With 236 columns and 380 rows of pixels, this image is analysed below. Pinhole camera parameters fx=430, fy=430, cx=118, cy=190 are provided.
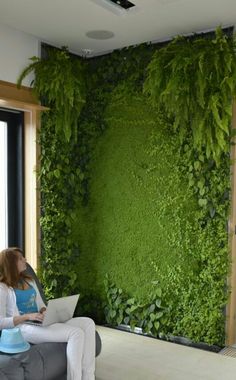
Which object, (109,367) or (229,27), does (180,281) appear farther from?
(229,27)

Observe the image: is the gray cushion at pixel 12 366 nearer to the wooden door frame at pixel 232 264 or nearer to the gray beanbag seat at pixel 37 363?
the gray beanbag seat at pixel 37 363

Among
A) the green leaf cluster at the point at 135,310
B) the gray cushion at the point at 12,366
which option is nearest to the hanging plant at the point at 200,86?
the green leaf cluster at the point at 135,310

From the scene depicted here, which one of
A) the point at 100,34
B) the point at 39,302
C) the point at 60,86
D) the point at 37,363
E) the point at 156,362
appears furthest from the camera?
the point at 60,86

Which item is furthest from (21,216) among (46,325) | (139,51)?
(139,51)

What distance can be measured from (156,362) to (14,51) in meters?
2.66

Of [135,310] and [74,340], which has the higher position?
[74,340]

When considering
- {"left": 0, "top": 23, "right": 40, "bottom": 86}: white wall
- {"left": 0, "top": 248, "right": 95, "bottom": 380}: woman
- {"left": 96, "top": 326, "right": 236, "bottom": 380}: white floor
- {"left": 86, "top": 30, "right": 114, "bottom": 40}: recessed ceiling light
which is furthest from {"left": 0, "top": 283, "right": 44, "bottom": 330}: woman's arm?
{"left": 86, "top": 30, "right": 114, "bottom": 40}: recessed ceiling light

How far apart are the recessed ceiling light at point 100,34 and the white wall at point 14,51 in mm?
493

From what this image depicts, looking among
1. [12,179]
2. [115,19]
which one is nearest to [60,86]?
[115,19]

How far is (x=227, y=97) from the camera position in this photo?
3.19 m

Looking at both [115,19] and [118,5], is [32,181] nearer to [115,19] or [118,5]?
[115,19]

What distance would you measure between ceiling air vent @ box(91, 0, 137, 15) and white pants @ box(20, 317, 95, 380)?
210 centimetres

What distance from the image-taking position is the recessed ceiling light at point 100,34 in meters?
3.46

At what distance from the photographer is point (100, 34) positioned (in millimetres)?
3521
